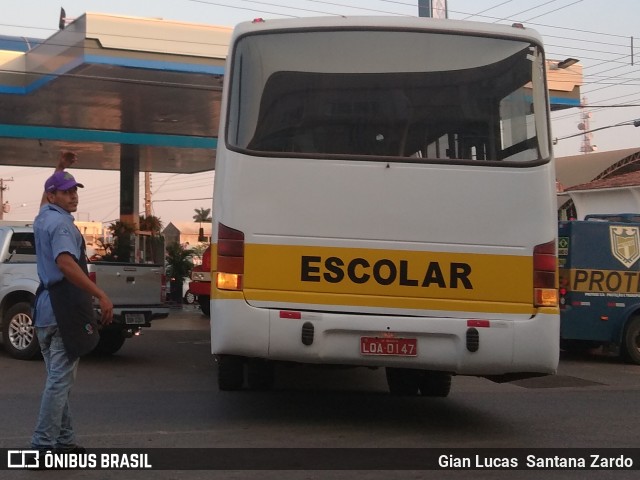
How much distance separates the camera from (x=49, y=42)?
2262 centimetres

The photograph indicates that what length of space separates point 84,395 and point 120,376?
1916 millimetres

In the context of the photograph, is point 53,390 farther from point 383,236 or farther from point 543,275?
point 543,275

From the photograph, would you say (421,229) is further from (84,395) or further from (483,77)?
(84,395)

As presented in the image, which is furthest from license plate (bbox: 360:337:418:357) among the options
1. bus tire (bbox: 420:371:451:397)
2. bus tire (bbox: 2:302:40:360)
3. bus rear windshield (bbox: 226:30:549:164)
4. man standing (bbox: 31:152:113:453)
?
bus tire (bbox: 2:302:40:360)

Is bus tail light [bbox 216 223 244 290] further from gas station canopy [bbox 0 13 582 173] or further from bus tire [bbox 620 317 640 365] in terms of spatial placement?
gas station canopy [bbox 0 13 582 173]

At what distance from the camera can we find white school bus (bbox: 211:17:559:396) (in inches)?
295

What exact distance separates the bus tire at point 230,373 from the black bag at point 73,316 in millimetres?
2721

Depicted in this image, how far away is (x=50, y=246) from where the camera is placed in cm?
633

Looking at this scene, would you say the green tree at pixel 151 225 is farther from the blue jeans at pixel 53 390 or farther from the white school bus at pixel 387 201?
the blue jeans at pixel 53 390

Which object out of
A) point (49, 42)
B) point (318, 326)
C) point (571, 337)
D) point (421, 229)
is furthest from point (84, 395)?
point (49, 42)

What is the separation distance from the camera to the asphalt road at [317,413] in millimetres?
7383

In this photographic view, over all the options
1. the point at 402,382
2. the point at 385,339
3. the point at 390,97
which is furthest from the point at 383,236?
the point at 402,382

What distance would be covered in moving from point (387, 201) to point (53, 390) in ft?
9.57

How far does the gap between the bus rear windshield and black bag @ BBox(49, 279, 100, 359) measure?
6.58 feet
